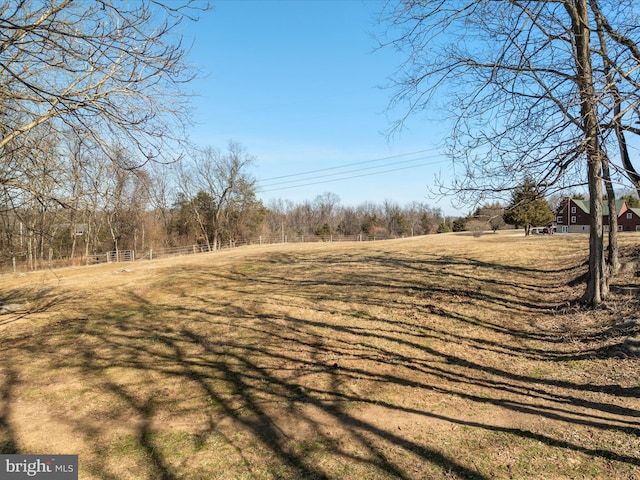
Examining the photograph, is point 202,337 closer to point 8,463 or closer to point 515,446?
point 8,463

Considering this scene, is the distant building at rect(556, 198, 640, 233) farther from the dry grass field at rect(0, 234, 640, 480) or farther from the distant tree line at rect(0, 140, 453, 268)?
the dry grass field at rect(0, 234, 640, 480)

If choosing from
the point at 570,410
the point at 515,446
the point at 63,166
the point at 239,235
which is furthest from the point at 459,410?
the point at 239,235

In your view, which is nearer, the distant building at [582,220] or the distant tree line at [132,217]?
the distant tree line at [132,217]

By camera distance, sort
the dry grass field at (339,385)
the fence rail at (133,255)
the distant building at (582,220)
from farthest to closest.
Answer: the distant building at (582,220) < the fence rail at (133,255) < the dry grass field at (339,385)

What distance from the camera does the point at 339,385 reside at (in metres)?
5.52

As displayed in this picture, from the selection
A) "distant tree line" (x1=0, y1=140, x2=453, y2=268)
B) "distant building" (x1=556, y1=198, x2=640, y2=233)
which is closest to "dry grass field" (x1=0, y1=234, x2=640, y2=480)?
"distant tree line" (x1=0, y1=140, x2=453, y2=268)

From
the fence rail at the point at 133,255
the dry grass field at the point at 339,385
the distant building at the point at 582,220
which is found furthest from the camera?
the distant building at the point at 582,220

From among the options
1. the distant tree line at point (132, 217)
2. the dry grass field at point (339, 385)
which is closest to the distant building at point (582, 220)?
the distant tree line at point (132, 217)

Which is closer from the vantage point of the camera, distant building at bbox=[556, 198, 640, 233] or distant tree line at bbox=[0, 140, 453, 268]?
distant tree line at bbox=[0, 140, 453, 268]

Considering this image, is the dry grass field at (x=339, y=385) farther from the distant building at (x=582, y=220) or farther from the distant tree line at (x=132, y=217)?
the distant building at (x=582, y=220)

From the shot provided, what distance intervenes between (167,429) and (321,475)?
2203mm

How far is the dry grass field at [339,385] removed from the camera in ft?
12.4

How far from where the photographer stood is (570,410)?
436 centimetres

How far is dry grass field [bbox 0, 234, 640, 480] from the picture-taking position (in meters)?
3.77
